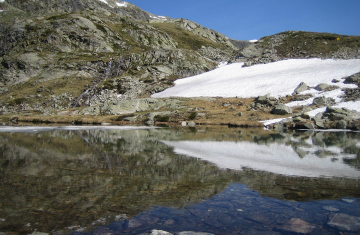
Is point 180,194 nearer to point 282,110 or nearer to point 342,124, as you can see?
point 342,124

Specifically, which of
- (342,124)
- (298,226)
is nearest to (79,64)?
(342,124)

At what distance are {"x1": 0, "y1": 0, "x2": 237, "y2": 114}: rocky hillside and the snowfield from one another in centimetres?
861

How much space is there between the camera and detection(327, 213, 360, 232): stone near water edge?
493cm

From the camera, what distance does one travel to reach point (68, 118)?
42.7 m

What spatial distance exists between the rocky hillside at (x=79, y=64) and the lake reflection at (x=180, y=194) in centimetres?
4888

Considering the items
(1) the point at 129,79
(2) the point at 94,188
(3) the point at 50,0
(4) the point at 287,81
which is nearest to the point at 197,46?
(1) the point at 129,79

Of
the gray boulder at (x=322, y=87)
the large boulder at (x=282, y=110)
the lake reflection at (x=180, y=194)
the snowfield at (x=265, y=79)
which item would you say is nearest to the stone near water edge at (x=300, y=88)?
the snowfield at (x=265, y=79)

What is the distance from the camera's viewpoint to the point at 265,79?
53.7 m

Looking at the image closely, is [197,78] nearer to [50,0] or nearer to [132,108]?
[132,108]

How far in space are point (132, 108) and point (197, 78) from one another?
28.2 meters

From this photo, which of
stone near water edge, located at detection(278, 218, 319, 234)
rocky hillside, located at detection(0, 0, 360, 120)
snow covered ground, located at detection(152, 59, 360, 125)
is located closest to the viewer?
stone near water edge, located at detection(278, 218, 319, 234)

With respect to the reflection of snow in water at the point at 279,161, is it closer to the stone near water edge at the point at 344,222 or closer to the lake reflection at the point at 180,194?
the lake reflection at the point at 180,194

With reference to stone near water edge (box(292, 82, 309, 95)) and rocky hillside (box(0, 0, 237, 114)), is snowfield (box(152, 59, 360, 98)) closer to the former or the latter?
stone near water edge (box(292, 82, 309, 95))

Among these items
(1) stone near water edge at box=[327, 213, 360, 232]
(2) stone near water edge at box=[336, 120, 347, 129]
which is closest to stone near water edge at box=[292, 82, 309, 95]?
(2) stone near water edge at box=[336, 120, 347, 129]
